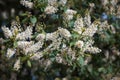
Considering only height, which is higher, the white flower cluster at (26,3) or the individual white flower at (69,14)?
the white flower cluster at (26,3)

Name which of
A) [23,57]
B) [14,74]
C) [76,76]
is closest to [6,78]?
[14,74]

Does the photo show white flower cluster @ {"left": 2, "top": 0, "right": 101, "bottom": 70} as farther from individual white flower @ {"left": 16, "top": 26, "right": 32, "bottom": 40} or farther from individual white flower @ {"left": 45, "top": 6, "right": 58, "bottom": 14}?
individual white flower @ {"left": 45, "top": 6, "right": 58, "bottom": 14}

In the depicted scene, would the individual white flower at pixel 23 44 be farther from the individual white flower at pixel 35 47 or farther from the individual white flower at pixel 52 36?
the individual white flower at pixel 52 36

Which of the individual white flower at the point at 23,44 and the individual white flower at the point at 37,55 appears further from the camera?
the individual white flower at the point at 37,55

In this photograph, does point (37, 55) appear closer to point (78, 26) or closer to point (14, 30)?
point (14, 30)

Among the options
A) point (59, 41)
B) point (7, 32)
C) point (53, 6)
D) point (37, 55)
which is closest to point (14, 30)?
point (7, 32)

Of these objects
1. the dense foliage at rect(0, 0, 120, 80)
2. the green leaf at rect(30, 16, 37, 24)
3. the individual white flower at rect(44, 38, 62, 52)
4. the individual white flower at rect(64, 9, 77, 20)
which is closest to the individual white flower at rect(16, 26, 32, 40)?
the dense foliage at rect(0, 0, 120, 80)

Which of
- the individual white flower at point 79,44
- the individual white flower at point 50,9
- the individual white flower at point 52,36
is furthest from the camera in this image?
the individual white flower at point 50,9

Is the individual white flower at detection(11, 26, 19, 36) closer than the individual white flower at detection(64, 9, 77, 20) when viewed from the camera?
Yes

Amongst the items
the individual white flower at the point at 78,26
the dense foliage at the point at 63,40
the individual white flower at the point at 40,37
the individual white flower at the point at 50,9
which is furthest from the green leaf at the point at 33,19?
the individual white flower at the point at 78,26

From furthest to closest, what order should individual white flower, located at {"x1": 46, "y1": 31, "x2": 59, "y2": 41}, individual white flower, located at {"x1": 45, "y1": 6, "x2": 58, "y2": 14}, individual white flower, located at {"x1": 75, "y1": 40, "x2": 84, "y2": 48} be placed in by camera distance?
individual white flower, located at {"x1": 45, "y1": 6, "x2": 58, "y2": 14}
individual white flower, located at {"x1": 46, "y1": 31, "x2": 59, "y2": 41}
individual white flower, located at {"x1": 75, "y1": 40, "x2": 84, "y2": 48}

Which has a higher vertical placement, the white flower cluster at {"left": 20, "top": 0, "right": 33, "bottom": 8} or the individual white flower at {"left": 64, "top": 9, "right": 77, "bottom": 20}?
the white flower cluster at {"left": 20, "top": 0, "right": 33, "bottom": 8}

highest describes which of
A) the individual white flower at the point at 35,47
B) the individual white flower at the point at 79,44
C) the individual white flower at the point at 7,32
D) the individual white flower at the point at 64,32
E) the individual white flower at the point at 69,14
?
the individual white flower at the point at 69,14
